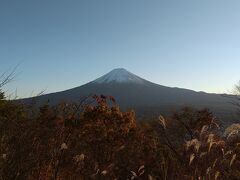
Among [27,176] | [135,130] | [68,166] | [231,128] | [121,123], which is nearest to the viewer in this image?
[231,128]

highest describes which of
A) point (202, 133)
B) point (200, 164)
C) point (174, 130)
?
point (202, 133)

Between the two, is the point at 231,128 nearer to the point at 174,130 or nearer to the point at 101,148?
the point at 101,148

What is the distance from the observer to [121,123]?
26812 mm

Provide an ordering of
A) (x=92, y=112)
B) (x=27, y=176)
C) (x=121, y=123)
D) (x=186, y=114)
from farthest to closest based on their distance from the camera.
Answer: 1. (x=186, y=114)
2. (x=121, y=123)
3. (x=92, y=112)
4. (x=27, y=176)

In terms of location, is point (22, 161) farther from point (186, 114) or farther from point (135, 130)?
point (186, 114)

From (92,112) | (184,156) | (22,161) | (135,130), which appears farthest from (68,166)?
(135,130)

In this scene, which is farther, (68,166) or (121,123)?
(121,123)

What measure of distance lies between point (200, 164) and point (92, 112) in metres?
19.7

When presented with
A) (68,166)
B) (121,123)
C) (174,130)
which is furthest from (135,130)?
(68,166)

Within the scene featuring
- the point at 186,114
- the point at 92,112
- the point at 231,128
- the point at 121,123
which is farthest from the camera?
the point at 186,114

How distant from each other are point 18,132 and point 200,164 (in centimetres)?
268

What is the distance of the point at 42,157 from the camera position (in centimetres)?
550

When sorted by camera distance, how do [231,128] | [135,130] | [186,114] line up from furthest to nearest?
[186,114] → [135,130] → [231,128]

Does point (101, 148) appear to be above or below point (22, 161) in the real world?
below
